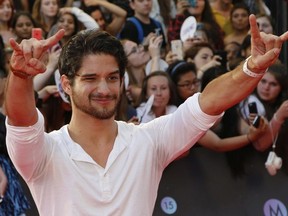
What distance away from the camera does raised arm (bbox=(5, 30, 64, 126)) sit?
141 inches

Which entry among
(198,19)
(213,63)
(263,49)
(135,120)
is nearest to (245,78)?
(263,49)

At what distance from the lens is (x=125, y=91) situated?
25.1 feet

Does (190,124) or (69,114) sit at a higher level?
(190,124)

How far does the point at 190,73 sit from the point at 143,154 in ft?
12.8

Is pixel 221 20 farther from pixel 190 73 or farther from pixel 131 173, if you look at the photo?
pixel 131 173

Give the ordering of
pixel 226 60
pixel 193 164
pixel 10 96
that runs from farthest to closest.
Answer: pixel 226 60 → pixel 193 164 → pixel 10 96

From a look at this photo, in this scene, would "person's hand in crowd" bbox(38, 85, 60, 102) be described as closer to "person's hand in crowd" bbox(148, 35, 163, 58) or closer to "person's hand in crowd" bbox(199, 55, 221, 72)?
"person's hand in crowd" bbox(148, 35, 163, 58)

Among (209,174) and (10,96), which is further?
(209,174)

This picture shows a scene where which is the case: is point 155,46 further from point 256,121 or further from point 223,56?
point 256,121

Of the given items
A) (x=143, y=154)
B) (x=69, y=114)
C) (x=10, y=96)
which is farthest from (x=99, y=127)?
(x=69, y=114)

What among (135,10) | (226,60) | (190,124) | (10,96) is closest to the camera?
(10,96)

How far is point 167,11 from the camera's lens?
957 cm

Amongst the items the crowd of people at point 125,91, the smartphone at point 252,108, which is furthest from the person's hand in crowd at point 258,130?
the smartphone at point 252,108

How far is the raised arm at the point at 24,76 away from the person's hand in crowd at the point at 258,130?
12.4 feet
